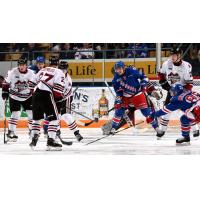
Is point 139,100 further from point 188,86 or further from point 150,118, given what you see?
point 188,86

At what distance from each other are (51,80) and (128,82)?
1945 millimetres

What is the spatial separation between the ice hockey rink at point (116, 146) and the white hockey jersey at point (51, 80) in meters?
0.62

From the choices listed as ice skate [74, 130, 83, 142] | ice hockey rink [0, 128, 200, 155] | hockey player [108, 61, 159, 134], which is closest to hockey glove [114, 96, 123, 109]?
hockey player [108, 61, 159, 134]

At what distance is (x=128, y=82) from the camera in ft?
25.2

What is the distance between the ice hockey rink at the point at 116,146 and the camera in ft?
19.7

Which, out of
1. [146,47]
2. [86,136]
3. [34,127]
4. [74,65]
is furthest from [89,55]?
[34,127]

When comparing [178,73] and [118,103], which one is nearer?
[178,73]

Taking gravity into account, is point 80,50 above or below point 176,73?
above

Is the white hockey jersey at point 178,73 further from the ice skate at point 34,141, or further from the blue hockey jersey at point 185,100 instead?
the ice skate at point 34,141

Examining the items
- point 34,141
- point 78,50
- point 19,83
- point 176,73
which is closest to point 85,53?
point 78,50

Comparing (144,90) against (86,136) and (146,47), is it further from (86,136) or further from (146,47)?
(146,47)

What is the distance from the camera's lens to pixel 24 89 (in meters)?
7.26

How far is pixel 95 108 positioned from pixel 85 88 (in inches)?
15.2

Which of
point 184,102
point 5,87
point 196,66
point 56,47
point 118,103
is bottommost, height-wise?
point 118,103
